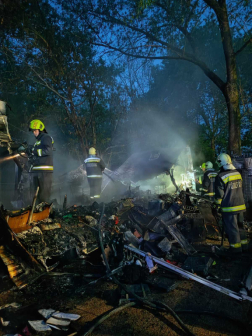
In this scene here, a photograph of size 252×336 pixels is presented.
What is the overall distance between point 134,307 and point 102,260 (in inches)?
59.1

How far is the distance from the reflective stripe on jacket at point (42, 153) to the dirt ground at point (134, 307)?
2.71 meters

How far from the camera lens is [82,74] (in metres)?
12.3

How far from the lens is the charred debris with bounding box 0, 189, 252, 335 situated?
2936 mm

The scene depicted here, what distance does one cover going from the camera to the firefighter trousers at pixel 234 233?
4.43 m

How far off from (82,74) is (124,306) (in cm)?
1205

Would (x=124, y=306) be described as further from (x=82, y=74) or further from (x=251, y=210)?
(x=82, y=74)

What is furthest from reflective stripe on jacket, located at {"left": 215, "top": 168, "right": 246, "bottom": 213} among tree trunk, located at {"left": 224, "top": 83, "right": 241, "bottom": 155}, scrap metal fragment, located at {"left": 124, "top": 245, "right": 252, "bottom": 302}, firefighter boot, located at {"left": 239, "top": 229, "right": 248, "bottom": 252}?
tree trunk, located at {"left": 224, "top": 83, "right": 241, "bottom": 155}

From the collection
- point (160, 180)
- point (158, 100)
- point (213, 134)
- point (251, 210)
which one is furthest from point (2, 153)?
point (158, 100)

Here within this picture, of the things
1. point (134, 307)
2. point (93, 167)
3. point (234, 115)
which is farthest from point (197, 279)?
point (234, 115)

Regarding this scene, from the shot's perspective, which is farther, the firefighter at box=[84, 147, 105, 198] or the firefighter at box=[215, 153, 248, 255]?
the firefighter at box=[84, 147, 105, 198]

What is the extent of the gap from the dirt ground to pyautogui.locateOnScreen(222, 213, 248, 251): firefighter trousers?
82cm

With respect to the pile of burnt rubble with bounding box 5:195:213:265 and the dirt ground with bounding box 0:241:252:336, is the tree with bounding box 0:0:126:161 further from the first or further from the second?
the dirt ground with bounding box 0:241:252:336

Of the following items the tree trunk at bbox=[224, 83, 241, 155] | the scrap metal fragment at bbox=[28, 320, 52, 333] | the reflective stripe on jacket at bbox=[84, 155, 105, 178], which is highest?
the tree trunk at bbox=[224, 83, 241, 155]

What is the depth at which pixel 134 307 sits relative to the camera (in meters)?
2.60
